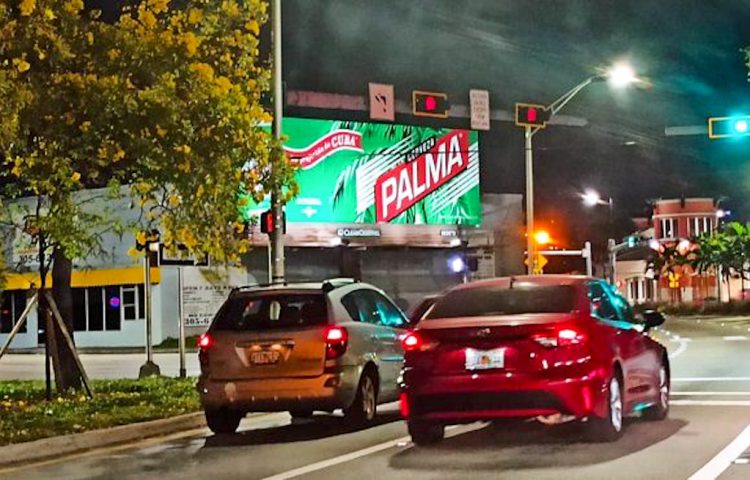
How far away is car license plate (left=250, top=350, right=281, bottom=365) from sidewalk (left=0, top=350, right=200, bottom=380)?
35.3 ft

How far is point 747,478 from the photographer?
8625mm

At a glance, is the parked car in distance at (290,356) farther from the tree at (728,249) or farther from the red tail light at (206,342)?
the tree at (728,249)

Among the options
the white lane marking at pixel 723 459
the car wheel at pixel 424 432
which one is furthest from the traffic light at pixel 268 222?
the white lane marking at pixel 723 459

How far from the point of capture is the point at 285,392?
12.2 meters

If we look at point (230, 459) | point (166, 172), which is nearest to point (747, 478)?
point (230, 459)

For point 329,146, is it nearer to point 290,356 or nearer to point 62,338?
point 62,338

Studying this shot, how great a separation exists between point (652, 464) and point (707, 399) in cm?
558

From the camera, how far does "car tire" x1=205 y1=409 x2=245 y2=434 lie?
41.5 ft

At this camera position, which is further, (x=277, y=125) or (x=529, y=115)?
(x=529, y=115)

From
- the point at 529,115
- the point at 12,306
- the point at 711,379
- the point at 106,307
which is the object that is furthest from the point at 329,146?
the point at 711,379

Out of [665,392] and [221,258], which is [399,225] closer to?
[221,258]

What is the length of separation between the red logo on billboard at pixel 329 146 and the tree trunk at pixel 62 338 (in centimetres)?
3118

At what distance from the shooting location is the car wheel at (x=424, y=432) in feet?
35.3

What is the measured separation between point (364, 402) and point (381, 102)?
26338 millimetres
